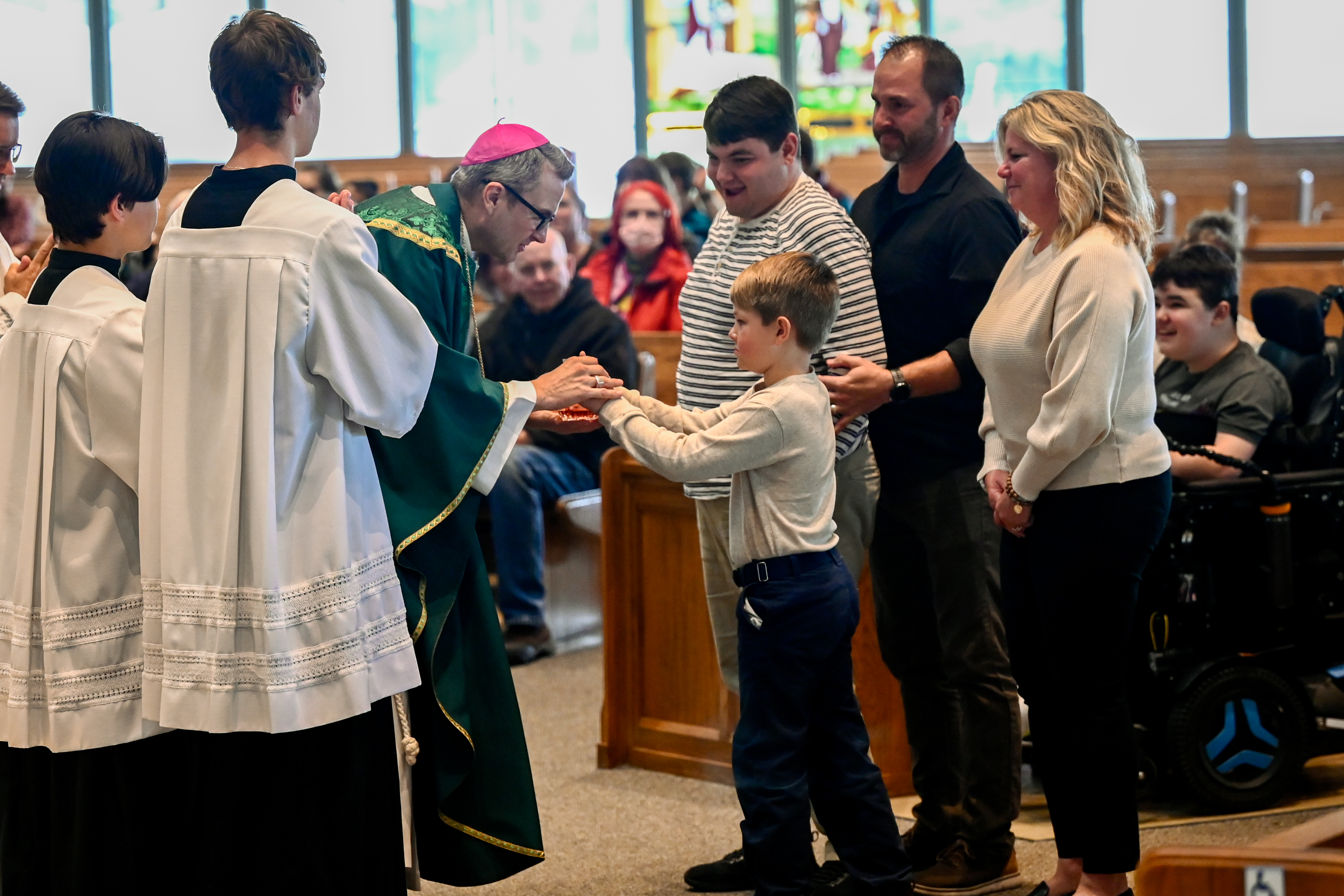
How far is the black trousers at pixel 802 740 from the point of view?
247 cm

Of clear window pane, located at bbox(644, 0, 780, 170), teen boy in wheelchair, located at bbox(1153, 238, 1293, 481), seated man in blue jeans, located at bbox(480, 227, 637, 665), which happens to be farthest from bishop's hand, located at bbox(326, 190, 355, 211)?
clear window pane, located at bbox(644, 0, 780, 170)

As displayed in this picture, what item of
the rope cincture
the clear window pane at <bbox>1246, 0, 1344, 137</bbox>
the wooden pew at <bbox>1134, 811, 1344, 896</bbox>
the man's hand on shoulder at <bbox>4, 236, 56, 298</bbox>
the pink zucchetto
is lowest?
the rope cincture

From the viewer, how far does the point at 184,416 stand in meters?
2.04

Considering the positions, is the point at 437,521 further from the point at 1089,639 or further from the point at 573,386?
the point at 1089,639

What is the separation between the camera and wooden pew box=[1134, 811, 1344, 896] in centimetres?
131

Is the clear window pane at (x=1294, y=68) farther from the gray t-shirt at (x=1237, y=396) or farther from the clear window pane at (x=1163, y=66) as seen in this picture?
the gray t-shirt at (x=1237, y=396)

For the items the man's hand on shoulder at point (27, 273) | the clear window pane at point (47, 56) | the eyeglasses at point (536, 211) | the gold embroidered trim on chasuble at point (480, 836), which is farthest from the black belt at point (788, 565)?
the clear window pane at point (47, 56)

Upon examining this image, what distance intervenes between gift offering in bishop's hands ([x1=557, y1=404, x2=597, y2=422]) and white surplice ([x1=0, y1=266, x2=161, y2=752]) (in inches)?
28.7

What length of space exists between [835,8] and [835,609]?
997 cm

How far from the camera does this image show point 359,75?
466 inches

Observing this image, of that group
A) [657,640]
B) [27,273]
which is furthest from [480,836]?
[657,640]

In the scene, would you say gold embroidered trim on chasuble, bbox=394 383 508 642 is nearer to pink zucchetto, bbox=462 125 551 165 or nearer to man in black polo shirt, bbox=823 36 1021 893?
pink zucchetto, bbox=462 125 551 165

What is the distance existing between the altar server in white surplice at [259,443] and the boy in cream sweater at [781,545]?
0.56 meters

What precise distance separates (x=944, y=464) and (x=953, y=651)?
37cm
